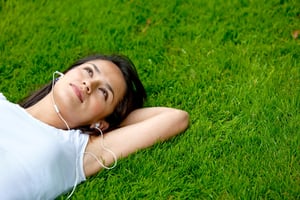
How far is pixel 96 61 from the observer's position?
162 inches

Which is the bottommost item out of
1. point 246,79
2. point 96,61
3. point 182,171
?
point 182,171

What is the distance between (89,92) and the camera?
3.80 m

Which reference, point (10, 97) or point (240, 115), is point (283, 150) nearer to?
point (240, 115)

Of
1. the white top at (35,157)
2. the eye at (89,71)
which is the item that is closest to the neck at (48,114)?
the white top at (35,157)

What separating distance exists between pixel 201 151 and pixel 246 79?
0.98 m

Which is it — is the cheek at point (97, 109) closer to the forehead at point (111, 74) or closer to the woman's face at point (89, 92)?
the woman's face at point (89, 92)

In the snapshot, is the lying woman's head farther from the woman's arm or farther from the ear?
the woman's arm

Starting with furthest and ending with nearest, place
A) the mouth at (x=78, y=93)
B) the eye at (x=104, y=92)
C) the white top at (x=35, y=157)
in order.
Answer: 1. the eye at (x=104, y=92)
2. the mouth at (x=78, y=93)
3. the white top at (x=35, y=157)

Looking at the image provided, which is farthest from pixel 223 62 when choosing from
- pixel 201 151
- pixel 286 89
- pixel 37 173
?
pixel 37 173

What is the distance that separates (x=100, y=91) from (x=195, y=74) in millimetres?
1089

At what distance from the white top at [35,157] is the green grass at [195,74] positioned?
0.63 ft

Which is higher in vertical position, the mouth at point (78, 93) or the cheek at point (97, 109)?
the mouth at point (78, 93)

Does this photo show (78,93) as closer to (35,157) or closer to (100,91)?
(100,91)

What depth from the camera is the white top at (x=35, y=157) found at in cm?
326
